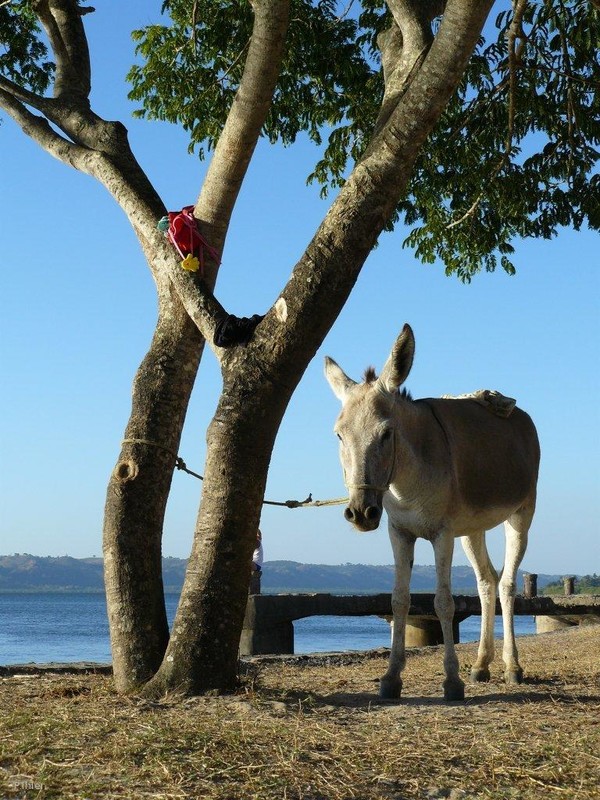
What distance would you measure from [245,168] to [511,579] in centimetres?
433

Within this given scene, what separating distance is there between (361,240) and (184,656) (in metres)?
3.04

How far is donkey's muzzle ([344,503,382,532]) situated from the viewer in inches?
256

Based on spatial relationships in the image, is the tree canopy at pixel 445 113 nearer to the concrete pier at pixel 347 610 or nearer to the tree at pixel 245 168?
the tree at pixel 245 168

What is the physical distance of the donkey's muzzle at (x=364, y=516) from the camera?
6496 mm

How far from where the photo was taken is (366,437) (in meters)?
6.83

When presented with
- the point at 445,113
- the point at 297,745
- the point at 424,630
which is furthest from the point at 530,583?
the point at 297,745

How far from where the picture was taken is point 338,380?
7.48m

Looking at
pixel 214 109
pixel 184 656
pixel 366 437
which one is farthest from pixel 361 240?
pixel 214 109

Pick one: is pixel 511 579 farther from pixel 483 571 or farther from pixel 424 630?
pixel 424 630

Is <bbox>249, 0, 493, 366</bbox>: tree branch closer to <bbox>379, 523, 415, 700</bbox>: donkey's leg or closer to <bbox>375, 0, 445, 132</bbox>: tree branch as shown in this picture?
<bbox>375, 0, 445, 132</bbox>: tree branch

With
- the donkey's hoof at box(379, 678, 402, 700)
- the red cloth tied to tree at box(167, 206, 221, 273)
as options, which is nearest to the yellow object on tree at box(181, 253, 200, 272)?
the red cloth tied to tree at box(167, 206, 221, 273)

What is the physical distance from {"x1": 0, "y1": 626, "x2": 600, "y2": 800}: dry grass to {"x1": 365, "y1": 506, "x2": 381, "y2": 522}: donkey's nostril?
4.03 ft

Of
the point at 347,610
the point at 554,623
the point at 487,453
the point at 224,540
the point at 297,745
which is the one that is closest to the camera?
the point at 297,745

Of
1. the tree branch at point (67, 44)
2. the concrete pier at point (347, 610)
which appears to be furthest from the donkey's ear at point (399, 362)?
the concrete pier at point (347, 610)
